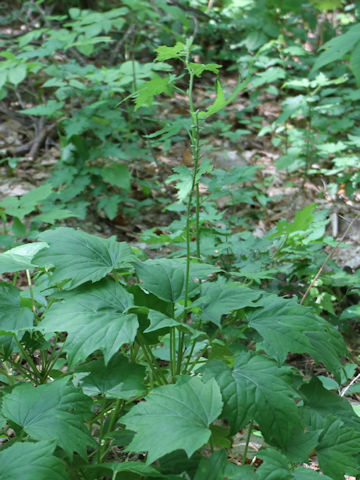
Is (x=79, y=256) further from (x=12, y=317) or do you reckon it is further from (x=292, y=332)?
(x=292, y=332)

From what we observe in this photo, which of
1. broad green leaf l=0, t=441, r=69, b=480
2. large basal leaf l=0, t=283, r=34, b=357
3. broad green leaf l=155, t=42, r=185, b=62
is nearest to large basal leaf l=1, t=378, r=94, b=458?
broad green leaf l=0, t=441, r=69, b=480

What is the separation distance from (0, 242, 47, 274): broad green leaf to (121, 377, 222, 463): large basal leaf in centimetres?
58

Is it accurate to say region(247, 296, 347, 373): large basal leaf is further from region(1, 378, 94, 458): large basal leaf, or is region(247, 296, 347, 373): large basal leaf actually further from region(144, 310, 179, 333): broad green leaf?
region(1, 378, 94, 458): large basal leaf

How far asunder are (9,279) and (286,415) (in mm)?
2074

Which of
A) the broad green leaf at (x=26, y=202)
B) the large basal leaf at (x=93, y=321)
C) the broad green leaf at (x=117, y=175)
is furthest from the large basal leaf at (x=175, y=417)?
the broad green leaf at (x=117, y=175)

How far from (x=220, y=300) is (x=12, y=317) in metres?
0.61

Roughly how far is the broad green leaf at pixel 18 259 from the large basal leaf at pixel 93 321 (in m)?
0.20

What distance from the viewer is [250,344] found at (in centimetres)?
224

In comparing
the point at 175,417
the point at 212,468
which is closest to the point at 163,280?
the point at 175,417

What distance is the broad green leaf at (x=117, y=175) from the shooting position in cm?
343

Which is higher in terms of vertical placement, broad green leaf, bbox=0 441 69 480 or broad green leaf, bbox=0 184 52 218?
broad green leaf, bbox=0 441 69 480

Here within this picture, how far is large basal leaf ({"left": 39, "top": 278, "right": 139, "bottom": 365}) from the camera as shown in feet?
3.64

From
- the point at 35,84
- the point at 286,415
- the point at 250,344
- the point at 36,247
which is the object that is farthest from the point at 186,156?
the point at 286,415

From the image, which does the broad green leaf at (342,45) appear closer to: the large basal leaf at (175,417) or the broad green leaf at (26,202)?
the broad green leaf at (26,202)
